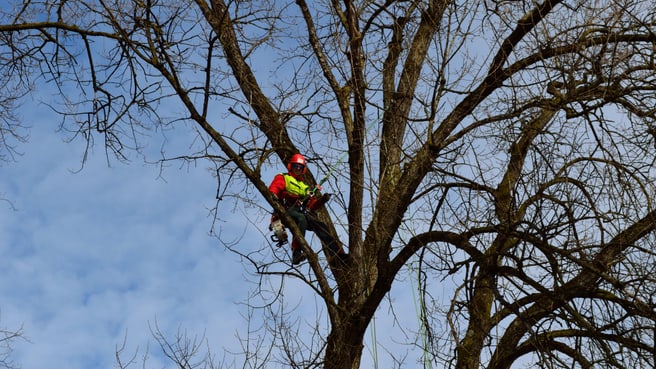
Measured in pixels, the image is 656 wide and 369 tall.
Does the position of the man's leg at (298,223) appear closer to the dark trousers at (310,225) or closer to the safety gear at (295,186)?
the dark trousers at (310,225)

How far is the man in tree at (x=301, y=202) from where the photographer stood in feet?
25.0

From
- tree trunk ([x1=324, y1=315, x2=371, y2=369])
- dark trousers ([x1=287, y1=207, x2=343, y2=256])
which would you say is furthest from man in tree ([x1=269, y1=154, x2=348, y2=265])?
tree trunk ([x1=324, y1=315, x2=371, y2=369])

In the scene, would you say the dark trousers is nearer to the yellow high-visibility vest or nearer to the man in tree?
the man in tree

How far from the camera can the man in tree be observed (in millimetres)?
7633

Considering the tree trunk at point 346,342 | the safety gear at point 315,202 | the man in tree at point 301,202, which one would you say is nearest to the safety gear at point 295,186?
the man in tree at point 301,202

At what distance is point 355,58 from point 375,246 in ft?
5.05

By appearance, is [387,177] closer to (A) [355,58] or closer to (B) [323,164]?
(B) [323,164]

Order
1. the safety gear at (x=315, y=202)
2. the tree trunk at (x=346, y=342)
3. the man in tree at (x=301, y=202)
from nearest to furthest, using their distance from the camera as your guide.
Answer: the tree trunk at (x=346, y=342), the man in tree at (x=301, y=202), the safety gear at (x=315, y=202)

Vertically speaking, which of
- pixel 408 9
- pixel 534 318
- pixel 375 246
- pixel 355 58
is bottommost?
pixel 534 318

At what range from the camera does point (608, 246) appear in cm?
605

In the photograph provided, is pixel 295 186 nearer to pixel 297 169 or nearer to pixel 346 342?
pixel 297 169

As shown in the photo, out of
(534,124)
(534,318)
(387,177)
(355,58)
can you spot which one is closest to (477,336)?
(534,318)

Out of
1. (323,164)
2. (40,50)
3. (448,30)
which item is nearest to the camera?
(448,30)

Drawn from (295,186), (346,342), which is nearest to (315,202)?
(295,186)
